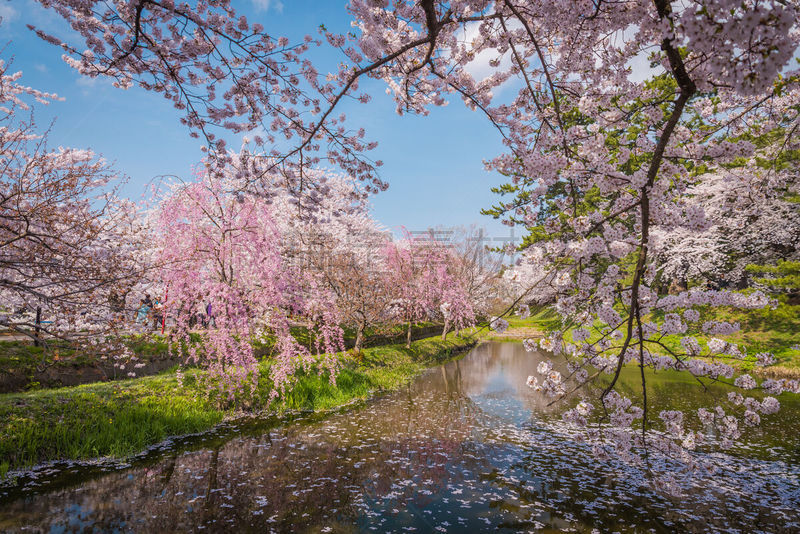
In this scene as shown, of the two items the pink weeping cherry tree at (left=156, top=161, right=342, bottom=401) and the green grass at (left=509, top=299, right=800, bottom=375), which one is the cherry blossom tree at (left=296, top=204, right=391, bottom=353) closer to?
the pink weeping cherry tree at (left=156, top=161, right=342, bottom=401)

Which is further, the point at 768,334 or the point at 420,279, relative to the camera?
the point at 420,279

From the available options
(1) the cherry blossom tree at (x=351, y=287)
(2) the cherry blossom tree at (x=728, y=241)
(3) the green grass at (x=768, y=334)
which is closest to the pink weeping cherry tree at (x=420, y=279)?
(1) the cherry blossom tree at (x=351, y=287)

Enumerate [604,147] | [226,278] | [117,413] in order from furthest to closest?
[226,278], [117,413], [604,147]

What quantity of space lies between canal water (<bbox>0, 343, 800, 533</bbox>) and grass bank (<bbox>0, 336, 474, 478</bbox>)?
1.82ft

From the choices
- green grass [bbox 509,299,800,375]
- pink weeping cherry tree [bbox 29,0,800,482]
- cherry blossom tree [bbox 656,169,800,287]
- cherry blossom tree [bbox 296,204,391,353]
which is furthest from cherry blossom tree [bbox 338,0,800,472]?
cherry blossom tree [bbox 656,169,800,287]

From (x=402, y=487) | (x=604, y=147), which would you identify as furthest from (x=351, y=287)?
(x=604, y=147)

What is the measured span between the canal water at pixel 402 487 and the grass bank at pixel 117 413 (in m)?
0.55

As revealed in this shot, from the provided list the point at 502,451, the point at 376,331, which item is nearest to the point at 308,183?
the point at 502,451

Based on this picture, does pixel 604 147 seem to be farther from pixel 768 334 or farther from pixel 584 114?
pixel 768 334

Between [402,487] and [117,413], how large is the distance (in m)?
6.49

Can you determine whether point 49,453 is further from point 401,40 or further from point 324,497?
point 401,40

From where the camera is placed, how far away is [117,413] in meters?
7.82

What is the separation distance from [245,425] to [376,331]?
9.72m

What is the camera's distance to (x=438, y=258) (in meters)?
24.3
